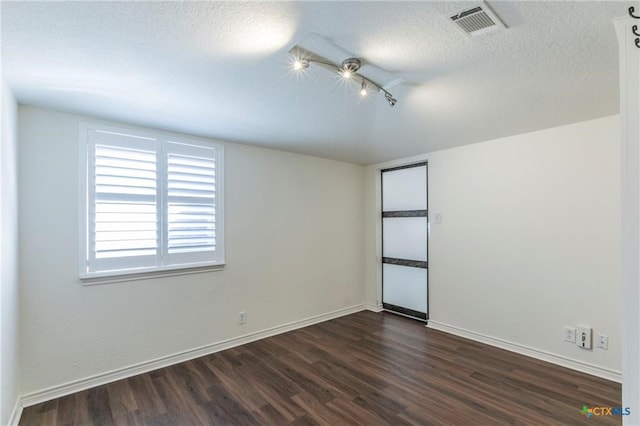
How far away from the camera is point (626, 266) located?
129 centimetres

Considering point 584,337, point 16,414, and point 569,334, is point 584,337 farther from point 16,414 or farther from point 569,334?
point 16,414

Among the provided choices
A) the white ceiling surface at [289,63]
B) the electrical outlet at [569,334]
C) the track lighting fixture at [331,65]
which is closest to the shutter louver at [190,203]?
the white ceiling surface at [289,63]

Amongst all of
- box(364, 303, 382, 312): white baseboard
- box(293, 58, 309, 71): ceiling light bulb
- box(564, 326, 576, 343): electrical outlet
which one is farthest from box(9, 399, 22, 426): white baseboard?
box(564, 326, 576, 343): electrical outlet

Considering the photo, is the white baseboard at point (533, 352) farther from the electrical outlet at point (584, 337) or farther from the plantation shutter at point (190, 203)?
the plantation shutter at point (190, 203)

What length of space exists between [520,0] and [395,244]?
11.9 ft

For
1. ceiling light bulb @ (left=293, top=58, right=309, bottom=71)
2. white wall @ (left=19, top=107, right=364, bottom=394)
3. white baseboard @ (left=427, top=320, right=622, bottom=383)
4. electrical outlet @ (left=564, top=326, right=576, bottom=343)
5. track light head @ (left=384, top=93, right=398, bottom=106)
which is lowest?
white baseboard @ (left=427, top=320, right=622, bottom=383)

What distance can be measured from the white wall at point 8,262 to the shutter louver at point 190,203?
1.10 m

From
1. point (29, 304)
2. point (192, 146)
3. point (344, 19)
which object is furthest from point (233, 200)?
point (344, 19)

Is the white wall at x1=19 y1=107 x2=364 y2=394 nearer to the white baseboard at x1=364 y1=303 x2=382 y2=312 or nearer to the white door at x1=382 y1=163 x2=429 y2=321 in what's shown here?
the white baseboard at x1=364 y1=303 x2=382 y2=312

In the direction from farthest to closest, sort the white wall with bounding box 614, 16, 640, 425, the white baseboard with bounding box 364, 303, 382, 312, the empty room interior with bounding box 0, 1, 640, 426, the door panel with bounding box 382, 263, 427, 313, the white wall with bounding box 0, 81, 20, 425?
the white baseboard with bounding box 364, 303, 382, 312 < the door panel with bounding box 382, 263, 427, 313 < the white wall with bounding box 0, 81, 20, 425 < the empty room interior with bounding box 0, 1, 640, 426 < the white wall with bounding box 614, 16, 640, 425

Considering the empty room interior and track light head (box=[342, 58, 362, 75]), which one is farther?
track light head (box=[342, 58, 362, 75])

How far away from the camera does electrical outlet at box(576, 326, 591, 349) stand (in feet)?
9.21

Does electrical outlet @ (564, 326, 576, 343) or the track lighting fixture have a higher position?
the track lighting fixture

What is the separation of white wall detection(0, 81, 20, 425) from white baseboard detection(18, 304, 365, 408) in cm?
19
